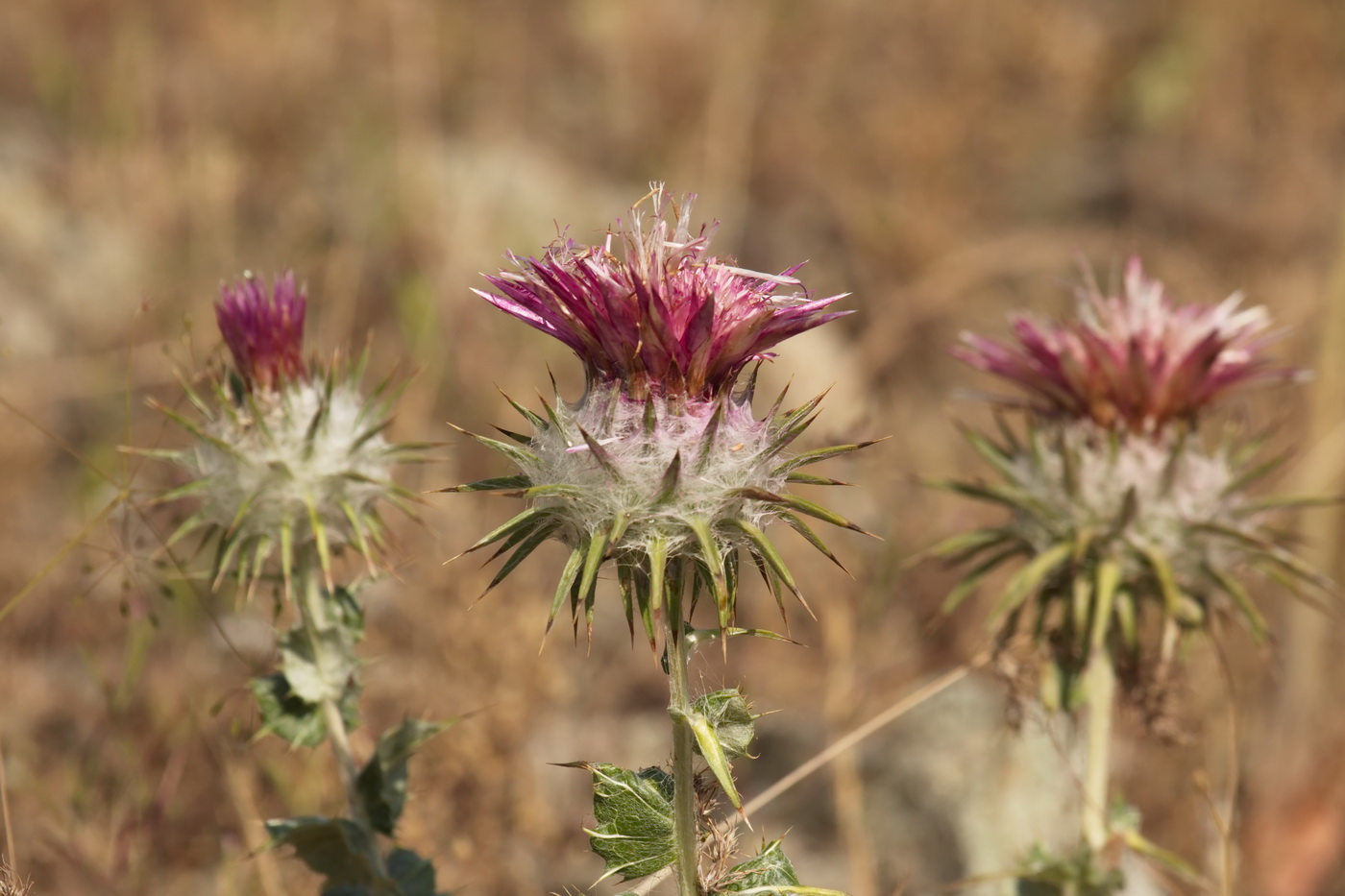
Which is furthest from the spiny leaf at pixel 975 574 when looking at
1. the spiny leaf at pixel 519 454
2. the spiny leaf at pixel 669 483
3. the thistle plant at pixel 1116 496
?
the spiny leaf at pixel 519 454

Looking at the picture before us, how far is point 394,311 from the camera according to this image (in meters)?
8.52

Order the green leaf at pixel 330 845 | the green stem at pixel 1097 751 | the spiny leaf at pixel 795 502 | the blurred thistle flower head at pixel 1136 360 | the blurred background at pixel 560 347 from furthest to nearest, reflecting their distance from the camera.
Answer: the blurred background at pixel 560 347
the blurred thistle flower head at pixel 1136 360
the green stem at pixel 1097 751
the green leaf at pixel 330 845
the spiny leaf at pixel 795 502

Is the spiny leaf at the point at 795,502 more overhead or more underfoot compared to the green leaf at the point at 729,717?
more overhead

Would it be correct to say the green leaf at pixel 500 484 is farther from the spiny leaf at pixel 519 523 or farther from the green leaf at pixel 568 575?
the green leaf at pixel 568 575

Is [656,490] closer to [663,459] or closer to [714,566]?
[663,459]

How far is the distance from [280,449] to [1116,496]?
2.40 m

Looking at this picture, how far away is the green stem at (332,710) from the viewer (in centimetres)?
313

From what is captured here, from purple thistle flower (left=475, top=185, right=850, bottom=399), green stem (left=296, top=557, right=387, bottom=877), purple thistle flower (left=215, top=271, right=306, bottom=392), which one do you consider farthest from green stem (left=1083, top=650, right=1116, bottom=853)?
purple thistle flower (left=215, top=271, right=306, bottom=392)

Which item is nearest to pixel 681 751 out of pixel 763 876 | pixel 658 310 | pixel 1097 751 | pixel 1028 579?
pixel 763 876

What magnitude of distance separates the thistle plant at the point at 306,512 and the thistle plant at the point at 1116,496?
1718mm

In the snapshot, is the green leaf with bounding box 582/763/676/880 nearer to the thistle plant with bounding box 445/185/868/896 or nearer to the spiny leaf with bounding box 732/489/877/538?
the thistle plant with bounding box 445/185/868/896

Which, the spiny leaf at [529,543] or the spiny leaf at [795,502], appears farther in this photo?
the spiny leaf at [529,543]

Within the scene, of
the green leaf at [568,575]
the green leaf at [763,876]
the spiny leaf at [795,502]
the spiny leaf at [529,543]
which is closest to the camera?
the green leaf at [568,575]

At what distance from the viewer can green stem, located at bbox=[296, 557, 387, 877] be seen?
3.13 meters
